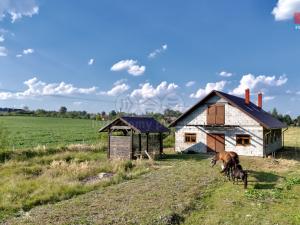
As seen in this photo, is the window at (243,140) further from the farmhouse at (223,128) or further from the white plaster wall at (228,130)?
the white plaster wall at (228,130)

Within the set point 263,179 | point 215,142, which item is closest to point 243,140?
point 215,142

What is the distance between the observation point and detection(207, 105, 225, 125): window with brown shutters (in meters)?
26.4

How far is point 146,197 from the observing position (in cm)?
1159

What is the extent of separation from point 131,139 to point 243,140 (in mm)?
9304

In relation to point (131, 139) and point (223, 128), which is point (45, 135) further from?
point (223, 128)

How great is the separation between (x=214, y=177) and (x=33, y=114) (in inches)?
3971

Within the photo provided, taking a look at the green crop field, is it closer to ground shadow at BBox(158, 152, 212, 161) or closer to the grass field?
the grass field

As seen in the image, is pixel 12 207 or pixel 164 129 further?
pixel 164 129

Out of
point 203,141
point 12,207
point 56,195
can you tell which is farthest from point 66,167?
point 203,141

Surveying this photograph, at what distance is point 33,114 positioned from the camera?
351 ft

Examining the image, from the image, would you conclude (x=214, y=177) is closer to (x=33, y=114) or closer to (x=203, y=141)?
(x=203, y=141)

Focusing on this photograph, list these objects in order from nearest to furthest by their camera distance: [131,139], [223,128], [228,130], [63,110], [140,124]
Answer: [131,139]
[140,124]
[228,130]
[223,128]
[63,110]

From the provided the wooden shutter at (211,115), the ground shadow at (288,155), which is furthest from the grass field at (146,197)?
the wooden shutter at (211,115)

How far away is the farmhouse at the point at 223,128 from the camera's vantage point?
25.1m
